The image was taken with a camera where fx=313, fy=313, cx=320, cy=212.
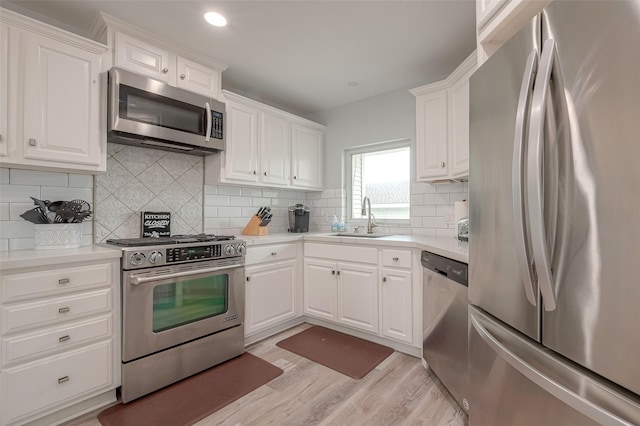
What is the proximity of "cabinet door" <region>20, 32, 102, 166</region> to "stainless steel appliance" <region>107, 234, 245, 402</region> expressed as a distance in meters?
0.65

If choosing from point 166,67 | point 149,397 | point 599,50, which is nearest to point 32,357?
point 149,397

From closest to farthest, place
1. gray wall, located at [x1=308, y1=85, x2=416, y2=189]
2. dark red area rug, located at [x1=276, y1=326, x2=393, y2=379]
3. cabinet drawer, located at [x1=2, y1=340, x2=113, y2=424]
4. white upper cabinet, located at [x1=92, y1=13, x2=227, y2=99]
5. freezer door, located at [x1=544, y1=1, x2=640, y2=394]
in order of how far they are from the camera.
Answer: freezer door, located at [x1=544, y1=1, x2=640, y2=394], cabinet drawer, located at [x1=2, y1=340, x2=113, y2=424], white upper cabinet, located at [x1=92, y1=13, x2=227, y2=99], dark red area rug, located at [x1=276, y1=326, x2=393, y2=379], gray wall, located at [x1=308, y1=85, x2=416, y2=189]

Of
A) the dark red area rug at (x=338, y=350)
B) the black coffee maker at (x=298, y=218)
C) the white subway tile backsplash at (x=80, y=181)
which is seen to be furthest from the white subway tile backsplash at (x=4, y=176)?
the black coffee maker at (x=298, y=218)

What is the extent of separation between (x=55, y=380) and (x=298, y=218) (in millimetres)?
2401

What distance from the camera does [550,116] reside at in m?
0.82

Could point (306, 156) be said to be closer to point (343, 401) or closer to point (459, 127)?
point (459, 127)

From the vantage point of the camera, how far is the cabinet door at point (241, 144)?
281 centimetres

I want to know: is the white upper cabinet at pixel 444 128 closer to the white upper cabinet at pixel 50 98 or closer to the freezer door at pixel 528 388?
the freezer door at pixel 528 388

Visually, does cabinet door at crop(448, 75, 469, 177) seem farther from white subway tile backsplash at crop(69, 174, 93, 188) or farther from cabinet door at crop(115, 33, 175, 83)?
white subway tile backsplash at crop(69, 174, 93, 188)

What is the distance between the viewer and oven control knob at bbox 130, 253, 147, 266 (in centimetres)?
187

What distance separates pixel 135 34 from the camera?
2172mm

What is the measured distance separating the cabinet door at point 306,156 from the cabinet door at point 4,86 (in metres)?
2.24

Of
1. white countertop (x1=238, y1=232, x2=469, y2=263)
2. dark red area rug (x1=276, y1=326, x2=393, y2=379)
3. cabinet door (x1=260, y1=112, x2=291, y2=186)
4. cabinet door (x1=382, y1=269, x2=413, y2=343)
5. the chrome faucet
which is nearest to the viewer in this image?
white countertop (x1=238, y1=232, x2=469, y2=263)

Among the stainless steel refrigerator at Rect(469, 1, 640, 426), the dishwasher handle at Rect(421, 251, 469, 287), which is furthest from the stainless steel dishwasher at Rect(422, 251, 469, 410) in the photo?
the stainless steel refrigerator at Rect(469, 1, 640, 426)
